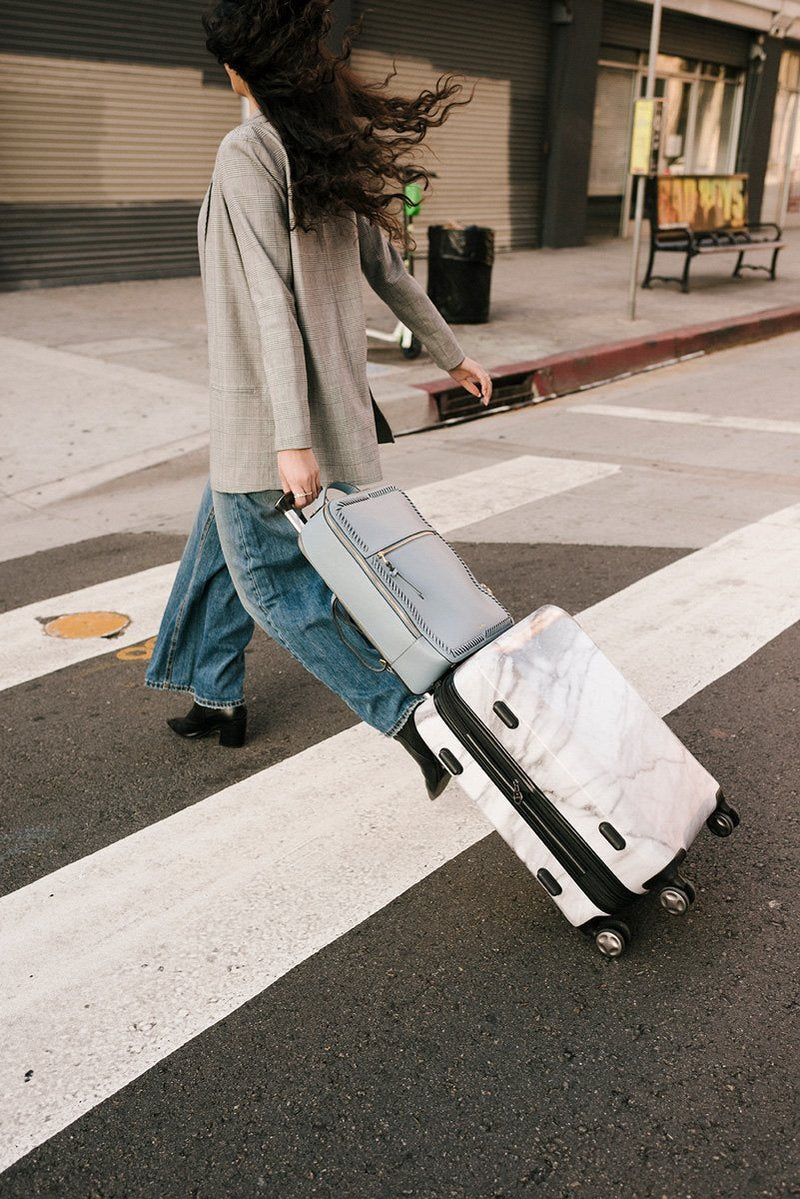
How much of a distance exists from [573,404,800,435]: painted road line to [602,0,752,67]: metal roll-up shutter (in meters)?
12.6

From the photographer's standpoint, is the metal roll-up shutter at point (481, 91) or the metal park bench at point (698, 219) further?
the metal roll-up shutter at point (481, 91)

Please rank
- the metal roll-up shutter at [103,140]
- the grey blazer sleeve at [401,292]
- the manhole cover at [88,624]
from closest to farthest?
the grey blazer sleeve at [401,292]
the manhole cover at [88,624]
the metal roll-up shutter at [103,140]

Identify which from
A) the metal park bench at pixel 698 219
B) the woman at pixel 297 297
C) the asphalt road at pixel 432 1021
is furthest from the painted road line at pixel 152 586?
the metal park bench at pixel 698 219

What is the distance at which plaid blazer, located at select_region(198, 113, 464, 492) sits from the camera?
266 cm

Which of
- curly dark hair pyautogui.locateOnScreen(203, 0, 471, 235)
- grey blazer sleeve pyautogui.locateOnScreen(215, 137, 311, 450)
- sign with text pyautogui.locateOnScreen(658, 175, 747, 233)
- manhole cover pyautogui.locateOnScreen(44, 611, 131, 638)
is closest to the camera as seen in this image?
curly dark hair pyautogui.locateOnScreen(203, 0, 471, 235)

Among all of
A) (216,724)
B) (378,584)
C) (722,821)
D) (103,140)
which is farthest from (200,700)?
(103,140)

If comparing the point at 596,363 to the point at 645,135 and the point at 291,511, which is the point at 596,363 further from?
the point at 291,511

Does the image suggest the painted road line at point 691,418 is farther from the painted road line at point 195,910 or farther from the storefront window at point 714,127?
the storefront window at point 714,127

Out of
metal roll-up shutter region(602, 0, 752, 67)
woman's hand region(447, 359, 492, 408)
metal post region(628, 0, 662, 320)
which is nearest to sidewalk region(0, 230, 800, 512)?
metal post region(628, 0, 662, 320)

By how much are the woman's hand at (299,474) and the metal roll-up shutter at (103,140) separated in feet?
34.3

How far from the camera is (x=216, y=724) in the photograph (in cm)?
355

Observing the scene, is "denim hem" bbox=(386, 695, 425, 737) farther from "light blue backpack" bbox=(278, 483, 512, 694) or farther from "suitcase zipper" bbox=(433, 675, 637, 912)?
"suitcase zipper" bbox=(433, 675, 637, 912)

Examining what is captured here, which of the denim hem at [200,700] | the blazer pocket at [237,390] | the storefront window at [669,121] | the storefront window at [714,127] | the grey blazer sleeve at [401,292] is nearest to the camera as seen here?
the blazer pocket at [237,390]

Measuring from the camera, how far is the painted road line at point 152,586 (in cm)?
427
